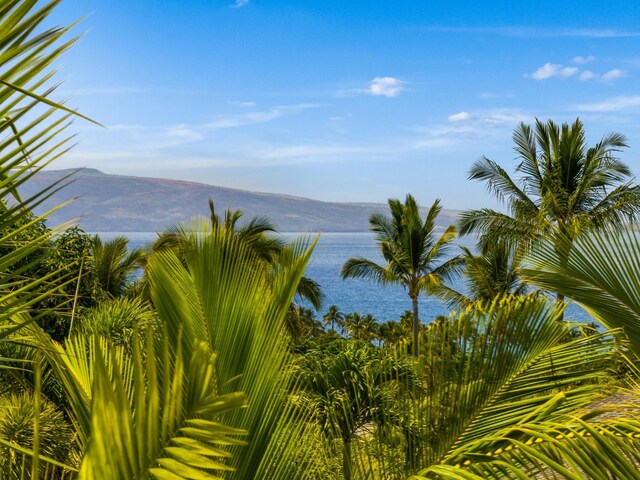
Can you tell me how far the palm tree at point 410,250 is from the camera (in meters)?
24.4

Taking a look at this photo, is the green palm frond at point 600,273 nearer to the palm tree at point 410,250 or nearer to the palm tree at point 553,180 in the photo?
the palm tree at point 553,180

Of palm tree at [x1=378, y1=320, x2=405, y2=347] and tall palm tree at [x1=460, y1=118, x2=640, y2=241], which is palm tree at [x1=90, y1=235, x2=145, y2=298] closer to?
tall palm tree at [x1=460, y1=118, x2=640, y2=241]

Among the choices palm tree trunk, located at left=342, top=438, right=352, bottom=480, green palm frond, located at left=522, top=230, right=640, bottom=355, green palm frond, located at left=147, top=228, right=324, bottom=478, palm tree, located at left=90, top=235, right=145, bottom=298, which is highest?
green palm frond, located at left=522, top=230, right=640, bottom=355

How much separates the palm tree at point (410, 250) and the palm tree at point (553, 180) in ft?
11.9

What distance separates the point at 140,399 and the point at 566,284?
3.50m

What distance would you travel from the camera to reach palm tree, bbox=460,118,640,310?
61.6 ft

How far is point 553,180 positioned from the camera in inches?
751

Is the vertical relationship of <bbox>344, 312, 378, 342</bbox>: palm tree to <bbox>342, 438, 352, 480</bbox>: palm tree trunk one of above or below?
below

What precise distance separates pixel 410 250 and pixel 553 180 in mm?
7090

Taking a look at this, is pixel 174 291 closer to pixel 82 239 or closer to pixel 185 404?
pixel 185 404

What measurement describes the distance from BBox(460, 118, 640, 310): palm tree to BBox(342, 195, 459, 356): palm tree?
3.61 m

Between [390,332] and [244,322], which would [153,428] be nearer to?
[244,322]

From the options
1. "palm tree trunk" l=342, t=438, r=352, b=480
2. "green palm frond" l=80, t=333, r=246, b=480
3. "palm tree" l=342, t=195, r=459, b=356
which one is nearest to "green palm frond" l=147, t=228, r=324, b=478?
"palm tree trunk" l=342, t=438, r=352, b=480

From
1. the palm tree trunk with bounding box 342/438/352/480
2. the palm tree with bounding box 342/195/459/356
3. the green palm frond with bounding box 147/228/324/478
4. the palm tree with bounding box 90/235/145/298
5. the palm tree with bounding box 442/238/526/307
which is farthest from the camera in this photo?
the palm tree with bounding box 342/195/459/356
